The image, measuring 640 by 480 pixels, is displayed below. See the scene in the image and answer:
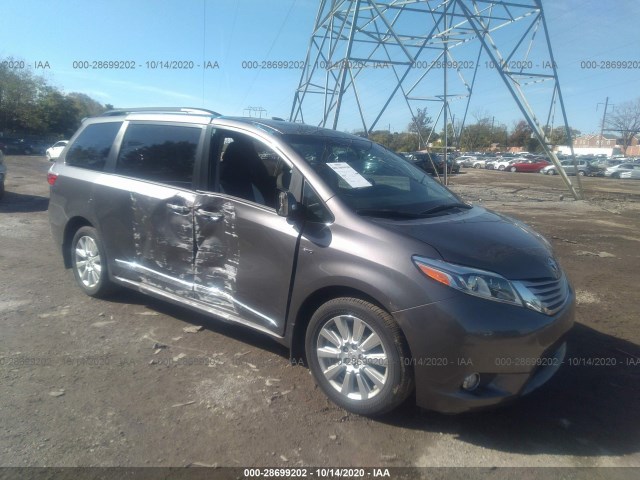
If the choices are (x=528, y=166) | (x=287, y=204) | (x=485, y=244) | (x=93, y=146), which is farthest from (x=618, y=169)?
(x=287, y=204)

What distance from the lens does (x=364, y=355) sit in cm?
312

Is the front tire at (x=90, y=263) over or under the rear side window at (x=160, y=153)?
under

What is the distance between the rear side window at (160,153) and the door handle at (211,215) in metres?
0.32

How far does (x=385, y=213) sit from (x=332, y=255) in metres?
0.53

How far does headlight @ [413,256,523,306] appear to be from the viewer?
2867 millimetres

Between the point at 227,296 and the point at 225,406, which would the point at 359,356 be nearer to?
the point at 225,406

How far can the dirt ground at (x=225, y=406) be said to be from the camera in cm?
283

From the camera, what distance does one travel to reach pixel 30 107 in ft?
164

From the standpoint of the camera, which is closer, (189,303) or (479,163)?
(189,303)

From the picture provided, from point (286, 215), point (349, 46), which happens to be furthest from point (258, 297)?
point (349, 46)

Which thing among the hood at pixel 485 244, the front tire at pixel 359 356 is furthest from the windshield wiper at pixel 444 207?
the front tire at pixel 359 356

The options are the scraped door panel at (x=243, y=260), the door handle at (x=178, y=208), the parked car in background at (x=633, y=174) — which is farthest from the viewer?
the parked car in background at (x=633, y=174)

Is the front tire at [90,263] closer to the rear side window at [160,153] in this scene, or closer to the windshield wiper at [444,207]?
the rear side window at [160,153]

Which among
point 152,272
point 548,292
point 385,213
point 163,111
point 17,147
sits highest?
point 163,111
